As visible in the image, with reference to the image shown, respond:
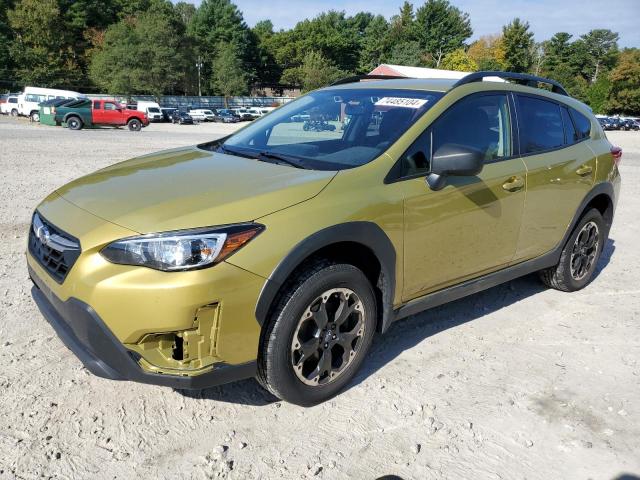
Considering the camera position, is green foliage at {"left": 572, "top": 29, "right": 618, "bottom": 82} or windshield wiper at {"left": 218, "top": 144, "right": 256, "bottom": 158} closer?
windshield wiper at {"left": 218, "top": 144, "right": 256, "bottom": 158}

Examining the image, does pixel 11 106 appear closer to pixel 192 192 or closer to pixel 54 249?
pixel 54 249

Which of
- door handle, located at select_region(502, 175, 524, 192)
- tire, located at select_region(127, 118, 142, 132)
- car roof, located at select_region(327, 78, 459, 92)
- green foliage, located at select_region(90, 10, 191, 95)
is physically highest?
green foliage, located at select_region(90, 10, 191, 95)

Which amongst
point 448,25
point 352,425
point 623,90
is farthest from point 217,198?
point 448,25

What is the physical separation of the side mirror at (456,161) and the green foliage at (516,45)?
95.2 metres

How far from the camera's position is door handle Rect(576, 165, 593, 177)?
14.3 ft

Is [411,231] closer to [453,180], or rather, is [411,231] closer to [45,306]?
→ [453,180]

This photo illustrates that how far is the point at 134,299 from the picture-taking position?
2.34 metres

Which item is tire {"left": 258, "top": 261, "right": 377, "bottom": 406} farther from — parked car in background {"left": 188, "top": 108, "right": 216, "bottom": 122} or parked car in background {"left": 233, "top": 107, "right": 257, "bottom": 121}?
parked car in background {"left": 233, "top": 107, "right": 257, "bottom": 121}

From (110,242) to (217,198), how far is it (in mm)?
538

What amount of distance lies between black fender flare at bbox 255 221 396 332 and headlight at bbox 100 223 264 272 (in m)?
0.26

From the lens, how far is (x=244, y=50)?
9888 centimetres

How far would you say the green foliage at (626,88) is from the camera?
2854 inches

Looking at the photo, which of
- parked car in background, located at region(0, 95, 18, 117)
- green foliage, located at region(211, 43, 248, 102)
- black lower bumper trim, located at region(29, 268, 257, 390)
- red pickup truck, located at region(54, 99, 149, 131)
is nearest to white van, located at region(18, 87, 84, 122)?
parked car in background, located at region(0, 95, 18, 117)

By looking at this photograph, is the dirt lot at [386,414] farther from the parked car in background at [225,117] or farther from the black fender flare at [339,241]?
the parked car in background at [225,117]
